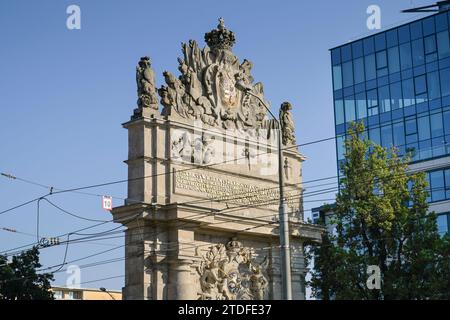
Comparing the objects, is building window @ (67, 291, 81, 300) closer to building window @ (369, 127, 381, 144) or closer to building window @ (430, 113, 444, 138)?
building window @ (369, 127, 381, 144)

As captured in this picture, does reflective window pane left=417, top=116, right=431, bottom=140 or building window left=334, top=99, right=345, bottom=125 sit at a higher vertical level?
building window left=334, top=99, right=345, bottom=125

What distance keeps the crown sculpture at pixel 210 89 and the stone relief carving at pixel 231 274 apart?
4.99m

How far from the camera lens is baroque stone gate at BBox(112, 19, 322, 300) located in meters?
31.1

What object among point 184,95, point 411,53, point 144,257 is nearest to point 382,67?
point 411,53

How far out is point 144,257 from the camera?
3064 centimetres

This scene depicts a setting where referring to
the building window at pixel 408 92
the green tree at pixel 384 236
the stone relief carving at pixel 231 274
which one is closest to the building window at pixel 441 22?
the building window at pixel 408 92

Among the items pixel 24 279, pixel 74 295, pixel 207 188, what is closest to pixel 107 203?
pixel 207 188

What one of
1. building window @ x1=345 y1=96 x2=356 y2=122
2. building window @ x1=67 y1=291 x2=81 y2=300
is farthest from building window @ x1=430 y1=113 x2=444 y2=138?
building window @ x1=67 y1=291 x2=81 y2=300

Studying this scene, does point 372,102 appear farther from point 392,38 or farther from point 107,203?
point 107,203

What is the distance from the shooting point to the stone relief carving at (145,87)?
105ft

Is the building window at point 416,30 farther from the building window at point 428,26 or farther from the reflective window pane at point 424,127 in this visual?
the reflective window pane at point 424,127

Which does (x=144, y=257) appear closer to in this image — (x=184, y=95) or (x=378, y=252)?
(x=184, y=95)

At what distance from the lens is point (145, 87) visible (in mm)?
32062

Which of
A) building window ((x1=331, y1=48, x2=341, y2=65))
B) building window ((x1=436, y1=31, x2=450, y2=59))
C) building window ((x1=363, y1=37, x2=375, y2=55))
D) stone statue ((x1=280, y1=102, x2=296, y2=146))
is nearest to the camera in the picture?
stone statue ((x1=280, y1=102, x2=296, y2=146))
